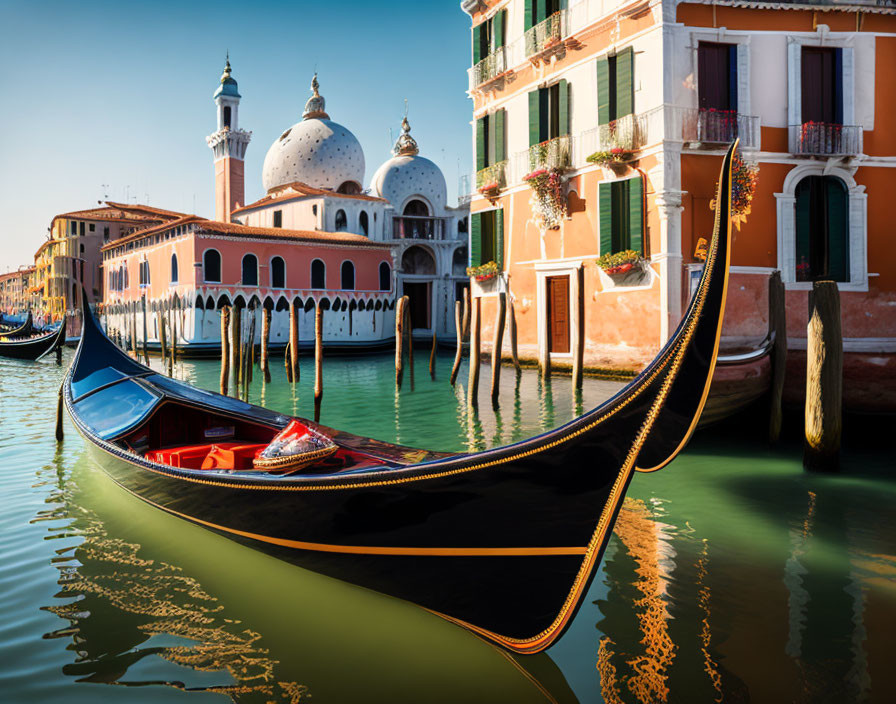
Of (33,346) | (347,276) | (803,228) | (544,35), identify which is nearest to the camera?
(803,228)

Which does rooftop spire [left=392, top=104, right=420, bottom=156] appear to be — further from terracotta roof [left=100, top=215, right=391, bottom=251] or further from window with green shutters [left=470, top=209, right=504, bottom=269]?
window with green shutters [left=470, top=209, right=504, bottom=269]

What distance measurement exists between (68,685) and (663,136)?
9.79 meters

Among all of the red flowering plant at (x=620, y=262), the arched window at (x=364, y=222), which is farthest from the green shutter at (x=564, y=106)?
the arched window at (x=364, y=222)

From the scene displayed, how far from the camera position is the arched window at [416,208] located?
2822 cm

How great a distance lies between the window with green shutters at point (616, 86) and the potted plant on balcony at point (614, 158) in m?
0.61

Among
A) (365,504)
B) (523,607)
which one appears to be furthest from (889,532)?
(365,504)

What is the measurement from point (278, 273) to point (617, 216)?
13.3 meters

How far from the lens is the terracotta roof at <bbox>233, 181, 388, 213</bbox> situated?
81.7 ft

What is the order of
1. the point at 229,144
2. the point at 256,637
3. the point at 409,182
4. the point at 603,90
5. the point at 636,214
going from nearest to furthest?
the point at 256,637
the point at 636,214
the point at 603,90
the point at 409,182
the point at 229,144

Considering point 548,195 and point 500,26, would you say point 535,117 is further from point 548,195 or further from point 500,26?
point 500,26

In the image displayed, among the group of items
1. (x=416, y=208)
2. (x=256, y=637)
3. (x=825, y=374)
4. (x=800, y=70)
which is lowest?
(x=256, y=637)

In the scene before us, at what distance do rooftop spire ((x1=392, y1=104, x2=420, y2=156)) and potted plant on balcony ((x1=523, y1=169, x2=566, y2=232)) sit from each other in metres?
18.2

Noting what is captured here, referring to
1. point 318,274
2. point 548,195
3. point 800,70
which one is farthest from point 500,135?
point 318,274

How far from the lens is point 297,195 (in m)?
25.2
